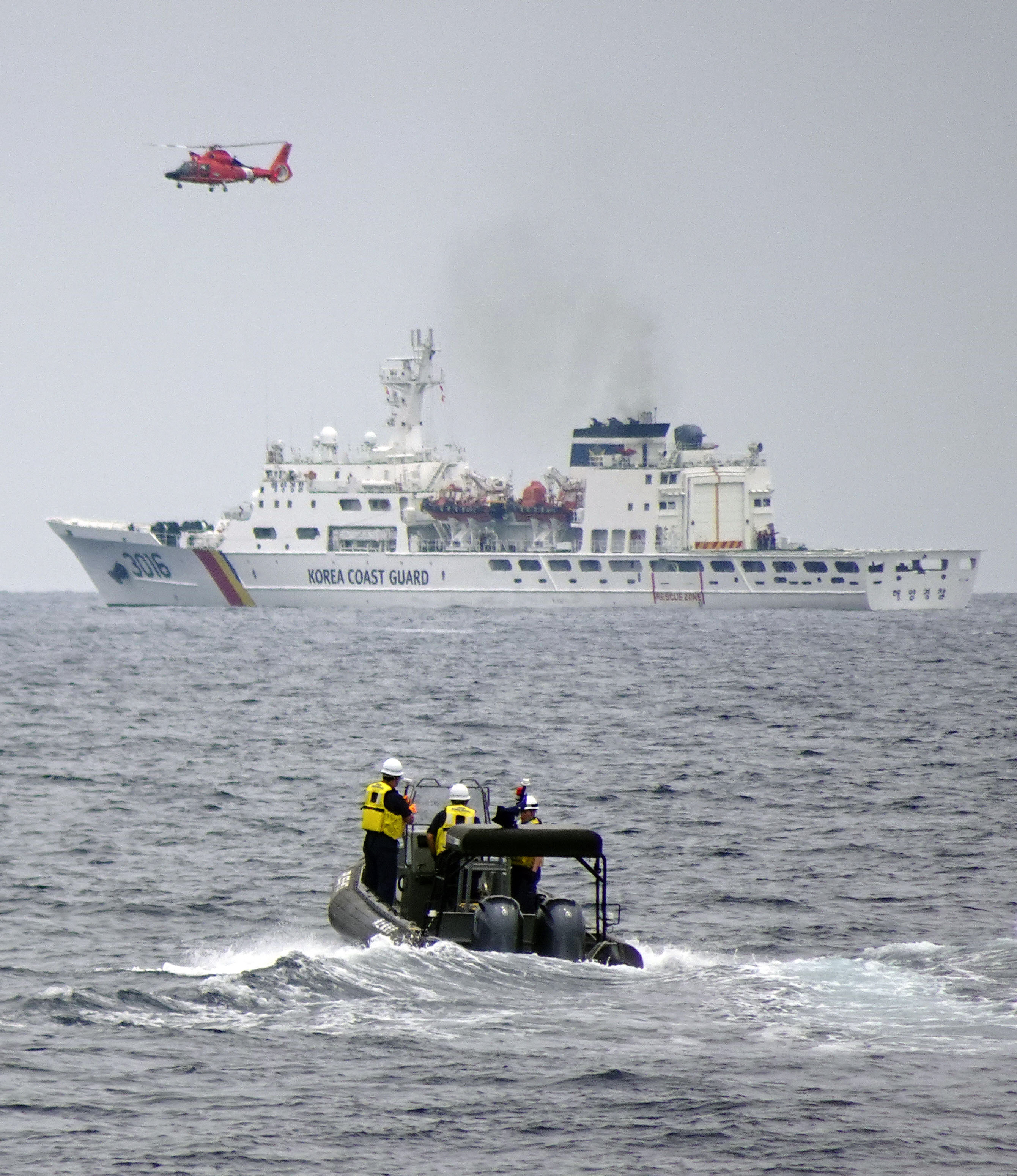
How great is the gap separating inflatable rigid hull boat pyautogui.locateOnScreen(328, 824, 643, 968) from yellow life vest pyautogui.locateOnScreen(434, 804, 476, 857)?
402 millimetres

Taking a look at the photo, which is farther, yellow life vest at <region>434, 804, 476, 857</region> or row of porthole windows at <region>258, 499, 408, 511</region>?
row of porthole windows at <region>258, 499, 408, 511</region>

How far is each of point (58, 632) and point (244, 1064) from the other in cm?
9419

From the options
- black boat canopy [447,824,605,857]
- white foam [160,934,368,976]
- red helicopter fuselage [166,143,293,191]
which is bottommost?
white foam [160,934,368,976]

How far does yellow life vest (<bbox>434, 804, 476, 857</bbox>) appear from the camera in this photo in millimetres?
17375

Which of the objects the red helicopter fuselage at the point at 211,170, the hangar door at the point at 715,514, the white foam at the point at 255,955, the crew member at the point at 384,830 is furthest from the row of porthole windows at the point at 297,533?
the crew member at the point at 384,830

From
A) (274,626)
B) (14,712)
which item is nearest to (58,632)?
(274,626)

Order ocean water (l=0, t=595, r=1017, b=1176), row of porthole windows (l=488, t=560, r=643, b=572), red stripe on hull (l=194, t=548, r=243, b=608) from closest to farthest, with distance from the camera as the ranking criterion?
1. ocean water (l=0, t=595, r=1017, b=1176)
2. red stripe on hull (l=194, t=548, r=243, b=608)
3. row of porthole windows (l=488, t=560, r=643, b=572)

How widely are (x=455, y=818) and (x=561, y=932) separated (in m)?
2.02

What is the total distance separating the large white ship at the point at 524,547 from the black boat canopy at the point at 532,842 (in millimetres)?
86256

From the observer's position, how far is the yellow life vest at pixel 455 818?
17.4 meters

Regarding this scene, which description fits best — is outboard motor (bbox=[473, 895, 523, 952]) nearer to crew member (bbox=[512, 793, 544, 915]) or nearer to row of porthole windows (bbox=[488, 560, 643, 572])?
crew member (bbox=[512, 793, 544, 915])

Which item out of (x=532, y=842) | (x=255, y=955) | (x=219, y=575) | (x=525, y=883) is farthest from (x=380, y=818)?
(x=219, y=575)

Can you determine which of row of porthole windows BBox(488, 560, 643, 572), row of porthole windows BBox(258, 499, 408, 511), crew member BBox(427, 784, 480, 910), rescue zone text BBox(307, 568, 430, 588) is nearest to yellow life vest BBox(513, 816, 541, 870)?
crew member BBox(427, 784, 480, 910)

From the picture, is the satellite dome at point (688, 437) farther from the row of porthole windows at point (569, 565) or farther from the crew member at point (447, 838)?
the crew member at point (447, 838)
